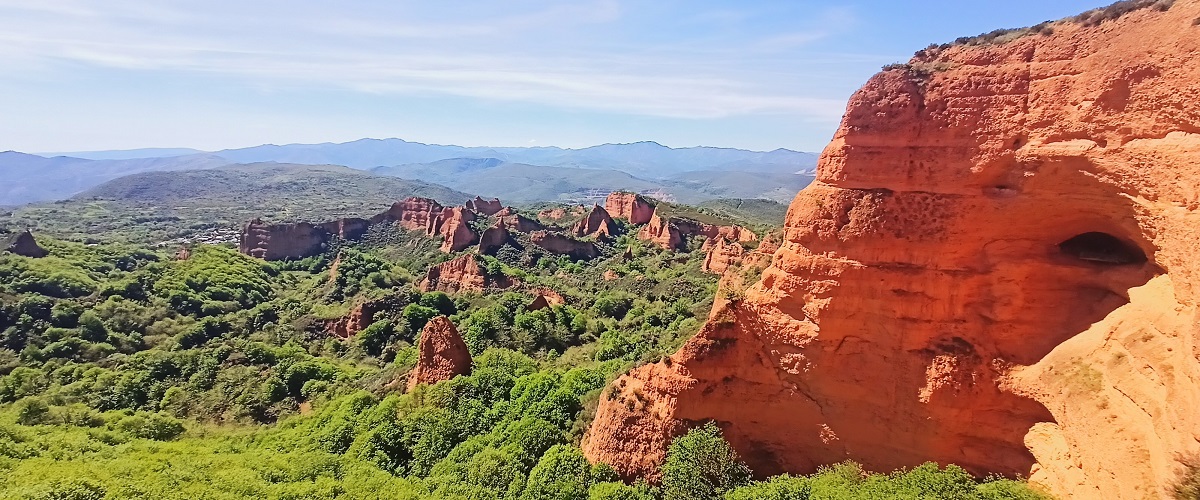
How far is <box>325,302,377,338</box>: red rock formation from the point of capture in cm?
5762

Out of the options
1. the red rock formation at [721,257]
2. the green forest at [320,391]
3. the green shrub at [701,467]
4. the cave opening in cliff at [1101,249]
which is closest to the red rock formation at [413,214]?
the green forest at [320,391]

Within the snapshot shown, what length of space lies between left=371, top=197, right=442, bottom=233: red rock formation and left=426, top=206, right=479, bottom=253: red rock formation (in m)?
3.43

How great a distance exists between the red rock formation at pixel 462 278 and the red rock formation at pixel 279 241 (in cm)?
4082

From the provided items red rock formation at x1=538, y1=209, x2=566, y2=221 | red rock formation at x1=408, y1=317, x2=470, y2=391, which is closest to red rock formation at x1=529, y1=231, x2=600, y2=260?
red rock formation at x1=538, y1=209, x2=566, y2=221

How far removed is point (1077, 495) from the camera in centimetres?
1288

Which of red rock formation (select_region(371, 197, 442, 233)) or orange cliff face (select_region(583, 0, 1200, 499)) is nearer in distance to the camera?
orange cliff face (select_region(583, 0, 1200, 499))

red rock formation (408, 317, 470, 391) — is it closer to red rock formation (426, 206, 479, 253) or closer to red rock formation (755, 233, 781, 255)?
red rock formation (755, 233, 781, 255)

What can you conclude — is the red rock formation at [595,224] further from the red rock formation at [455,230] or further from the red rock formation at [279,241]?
the red rock formation at [279,241]

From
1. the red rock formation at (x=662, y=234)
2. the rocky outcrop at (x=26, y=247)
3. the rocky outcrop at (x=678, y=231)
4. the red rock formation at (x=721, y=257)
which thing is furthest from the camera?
the red rock formation at (x=662, y=234)

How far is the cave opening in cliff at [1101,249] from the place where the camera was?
45.0 feet

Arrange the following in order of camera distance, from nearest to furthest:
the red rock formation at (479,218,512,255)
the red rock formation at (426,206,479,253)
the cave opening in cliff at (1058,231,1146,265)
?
the cave opening in cliff at (1058,231,1146,265)
the red rock formation at (479,218,512,255)
the red rock formation at (426,206,479,253)

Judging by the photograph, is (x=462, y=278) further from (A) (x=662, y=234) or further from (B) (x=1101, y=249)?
(B) (x=1101, y=249)

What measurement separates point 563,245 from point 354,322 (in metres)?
46.5

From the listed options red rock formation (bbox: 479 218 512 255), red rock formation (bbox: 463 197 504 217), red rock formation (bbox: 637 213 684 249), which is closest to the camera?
red rock formation (bbox: 479 218 512 255)
